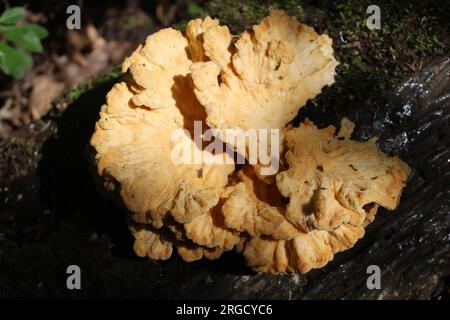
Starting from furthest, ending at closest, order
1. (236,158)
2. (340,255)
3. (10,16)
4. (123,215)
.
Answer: (10,16) → (123,215) → (340,255) → (236,158)

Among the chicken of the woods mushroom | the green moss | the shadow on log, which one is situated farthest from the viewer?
the green moss

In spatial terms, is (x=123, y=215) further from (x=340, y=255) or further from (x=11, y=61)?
(x=11, y=61)

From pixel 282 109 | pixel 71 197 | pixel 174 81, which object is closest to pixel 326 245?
pixel 282 109

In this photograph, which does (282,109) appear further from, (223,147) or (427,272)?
(427,272)

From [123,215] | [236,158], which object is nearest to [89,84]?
[123,215]

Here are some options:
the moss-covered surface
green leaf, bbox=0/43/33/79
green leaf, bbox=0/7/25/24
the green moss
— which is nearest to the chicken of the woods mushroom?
the moss-covered surface

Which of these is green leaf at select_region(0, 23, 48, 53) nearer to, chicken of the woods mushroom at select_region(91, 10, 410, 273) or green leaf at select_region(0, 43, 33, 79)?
green leaf at select_region(0, 43, 33, 79)
